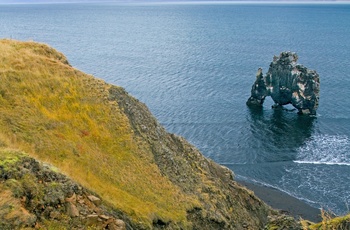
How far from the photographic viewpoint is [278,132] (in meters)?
91.6

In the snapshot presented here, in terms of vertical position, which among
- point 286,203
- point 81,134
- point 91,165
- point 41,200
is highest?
point 41,200

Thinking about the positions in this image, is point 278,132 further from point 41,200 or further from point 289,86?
point 41,200

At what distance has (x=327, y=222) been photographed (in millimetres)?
18766

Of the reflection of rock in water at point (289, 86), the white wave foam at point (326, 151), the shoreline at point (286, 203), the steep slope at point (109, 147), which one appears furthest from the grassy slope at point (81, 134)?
the reflection of rock in water at point (289, 86)

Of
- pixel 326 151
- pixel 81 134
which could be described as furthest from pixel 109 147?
pixel 326 151

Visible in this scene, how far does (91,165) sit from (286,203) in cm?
4580

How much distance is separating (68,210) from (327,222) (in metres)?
13.2

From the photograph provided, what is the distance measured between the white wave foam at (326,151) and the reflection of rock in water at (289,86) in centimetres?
1699

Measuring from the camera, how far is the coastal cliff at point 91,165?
60.0 ft

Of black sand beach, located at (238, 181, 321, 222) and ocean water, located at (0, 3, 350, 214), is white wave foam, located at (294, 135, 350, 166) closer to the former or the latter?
ocean water, located at (0, 3, 350, 214)

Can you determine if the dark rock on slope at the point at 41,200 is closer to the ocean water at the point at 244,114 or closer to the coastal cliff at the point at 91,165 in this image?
the coastal cliff at the point at 91,165

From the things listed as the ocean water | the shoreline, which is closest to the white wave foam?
the ocean water

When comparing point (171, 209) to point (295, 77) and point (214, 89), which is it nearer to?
point (295, 77)

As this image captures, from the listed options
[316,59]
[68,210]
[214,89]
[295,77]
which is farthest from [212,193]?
[316,59]
